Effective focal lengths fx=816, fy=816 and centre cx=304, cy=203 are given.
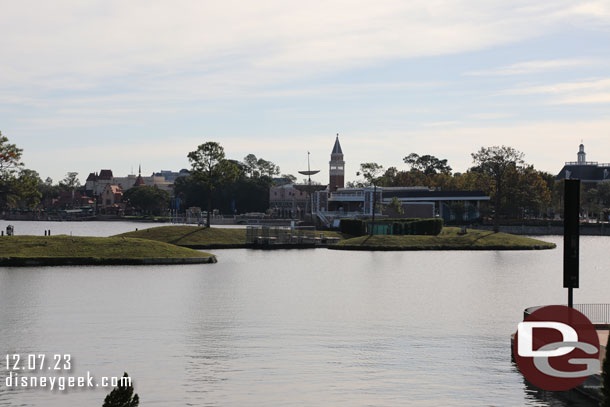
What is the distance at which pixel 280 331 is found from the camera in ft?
137

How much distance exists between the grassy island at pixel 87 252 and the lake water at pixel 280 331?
312cm

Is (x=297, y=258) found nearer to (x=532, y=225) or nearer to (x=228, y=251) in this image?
(x=228, y=251)

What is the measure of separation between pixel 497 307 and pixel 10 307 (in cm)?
3038

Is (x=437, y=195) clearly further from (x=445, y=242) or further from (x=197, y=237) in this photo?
(x=197, y=237)

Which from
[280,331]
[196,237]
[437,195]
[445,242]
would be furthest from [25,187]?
[437,195]

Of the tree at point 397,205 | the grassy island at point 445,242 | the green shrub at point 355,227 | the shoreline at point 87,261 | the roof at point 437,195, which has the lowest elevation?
the shoreline at point 87,261

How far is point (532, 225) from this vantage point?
18900cm

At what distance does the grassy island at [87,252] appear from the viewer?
7662 cm

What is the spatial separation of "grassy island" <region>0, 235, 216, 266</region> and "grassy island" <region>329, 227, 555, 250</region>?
35323 mm

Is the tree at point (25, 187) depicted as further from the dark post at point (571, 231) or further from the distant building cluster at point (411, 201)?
the distant building cluster at point (411, 201)

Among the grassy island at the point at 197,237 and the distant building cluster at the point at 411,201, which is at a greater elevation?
the distant building cluster at the point at 411,201

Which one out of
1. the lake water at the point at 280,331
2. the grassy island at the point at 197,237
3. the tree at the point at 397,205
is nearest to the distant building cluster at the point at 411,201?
the tree at the point at 397,205

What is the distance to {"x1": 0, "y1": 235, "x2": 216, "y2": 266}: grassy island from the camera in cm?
7662

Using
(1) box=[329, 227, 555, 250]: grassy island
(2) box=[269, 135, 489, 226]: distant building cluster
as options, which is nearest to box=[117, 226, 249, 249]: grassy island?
(1) box=[329, 227, 555, 250]: grassy island
